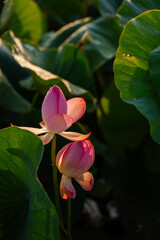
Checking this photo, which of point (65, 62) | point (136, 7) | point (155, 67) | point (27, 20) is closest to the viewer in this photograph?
point (155, 67)

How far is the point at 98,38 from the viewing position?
120 centimetres

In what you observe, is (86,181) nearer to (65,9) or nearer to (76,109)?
(76,109)

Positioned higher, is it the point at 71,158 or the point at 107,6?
the point at 71,158

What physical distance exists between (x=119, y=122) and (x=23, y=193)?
611mm

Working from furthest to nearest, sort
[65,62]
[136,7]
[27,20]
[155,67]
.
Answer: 1. [27,20]
2. [65,62]
3. [136,7]
4. [155,67]

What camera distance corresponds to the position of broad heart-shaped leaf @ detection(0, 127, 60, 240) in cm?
58

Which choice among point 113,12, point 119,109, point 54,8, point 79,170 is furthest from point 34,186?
point 54,8

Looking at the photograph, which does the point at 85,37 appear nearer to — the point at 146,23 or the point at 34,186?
the point at 146,23

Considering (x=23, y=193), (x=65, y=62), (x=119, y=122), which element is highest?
(x=23, y=193)

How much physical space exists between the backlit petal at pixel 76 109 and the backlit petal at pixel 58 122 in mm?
36

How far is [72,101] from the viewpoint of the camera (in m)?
0.64

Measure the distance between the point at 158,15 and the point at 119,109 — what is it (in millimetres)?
430

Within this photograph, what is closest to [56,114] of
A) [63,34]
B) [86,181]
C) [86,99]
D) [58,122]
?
[58,122]

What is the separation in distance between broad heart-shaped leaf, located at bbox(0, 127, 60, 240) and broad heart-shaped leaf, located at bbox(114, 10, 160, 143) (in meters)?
0.22
